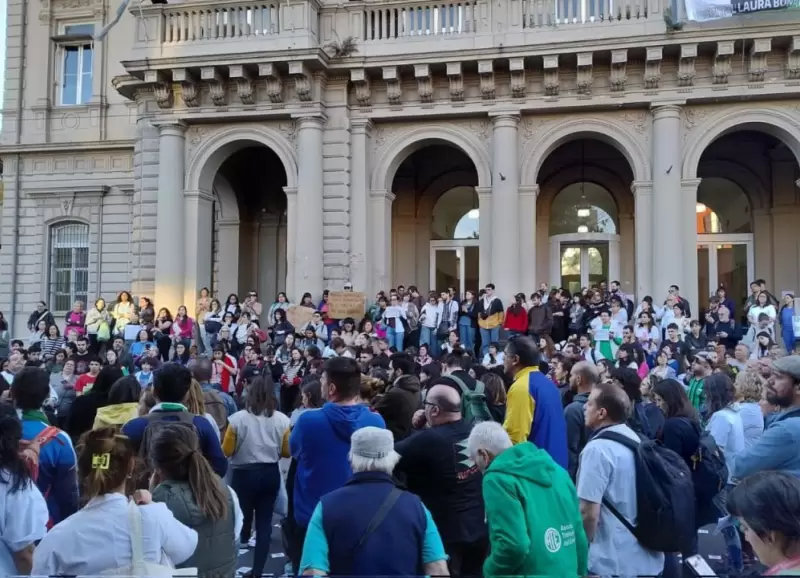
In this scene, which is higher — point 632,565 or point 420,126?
point 420,126

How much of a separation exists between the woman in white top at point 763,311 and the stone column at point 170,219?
12.8m

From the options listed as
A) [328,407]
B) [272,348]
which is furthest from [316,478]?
[272,348]

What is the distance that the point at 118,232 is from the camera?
24016 millimetres

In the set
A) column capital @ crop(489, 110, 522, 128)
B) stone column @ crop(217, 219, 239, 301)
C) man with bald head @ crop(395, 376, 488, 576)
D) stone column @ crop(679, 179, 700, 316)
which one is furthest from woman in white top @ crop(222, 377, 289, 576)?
stone column @ crop(217, 219, 239, 301)

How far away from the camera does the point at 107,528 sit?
311cm

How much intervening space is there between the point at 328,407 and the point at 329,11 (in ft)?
52.1

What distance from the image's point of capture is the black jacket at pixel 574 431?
256 inches

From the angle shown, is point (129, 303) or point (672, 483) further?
point (129, 303)

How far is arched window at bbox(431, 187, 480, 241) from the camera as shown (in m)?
22.4

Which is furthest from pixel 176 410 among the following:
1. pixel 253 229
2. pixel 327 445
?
pixel 253 229

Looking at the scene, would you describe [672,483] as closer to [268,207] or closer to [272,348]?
[272,348]

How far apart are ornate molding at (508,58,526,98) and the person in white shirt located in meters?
14.6

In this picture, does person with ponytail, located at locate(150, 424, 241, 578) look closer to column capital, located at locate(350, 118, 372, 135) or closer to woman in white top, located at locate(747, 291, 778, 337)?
woman in white top, located at locate(747, 291, 778, 337)

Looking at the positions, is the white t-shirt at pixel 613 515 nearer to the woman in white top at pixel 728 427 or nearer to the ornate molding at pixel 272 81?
the woman in white top at pixel 728 427
